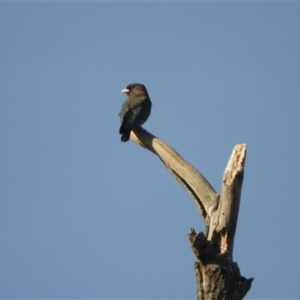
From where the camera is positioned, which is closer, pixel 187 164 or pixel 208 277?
pixel 208 277

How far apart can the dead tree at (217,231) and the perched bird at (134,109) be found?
3007 mm

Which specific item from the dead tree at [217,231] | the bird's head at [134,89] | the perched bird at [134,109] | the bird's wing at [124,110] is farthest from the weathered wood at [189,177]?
the bird's head at [134,89]

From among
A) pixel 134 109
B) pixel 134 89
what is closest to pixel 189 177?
pixel 134 109

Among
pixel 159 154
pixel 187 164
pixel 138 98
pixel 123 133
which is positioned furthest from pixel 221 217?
pixel 138 98

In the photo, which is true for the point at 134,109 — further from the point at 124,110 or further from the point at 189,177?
the point at 189,177

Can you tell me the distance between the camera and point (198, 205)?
24.7ft

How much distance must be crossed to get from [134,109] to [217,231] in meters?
4.74

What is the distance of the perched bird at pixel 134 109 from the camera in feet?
35.6

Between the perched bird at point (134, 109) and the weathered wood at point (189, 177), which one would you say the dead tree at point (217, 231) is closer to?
the weathered wood at point (189, 177)

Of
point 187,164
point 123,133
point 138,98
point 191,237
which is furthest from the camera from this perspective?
point 138,98

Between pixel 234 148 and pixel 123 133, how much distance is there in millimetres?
3832

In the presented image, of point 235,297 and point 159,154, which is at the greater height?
point 159,154

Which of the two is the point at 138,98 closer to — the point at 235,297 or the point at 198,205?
the point at 198,205

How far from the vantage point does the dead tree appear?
6715 millimetres
